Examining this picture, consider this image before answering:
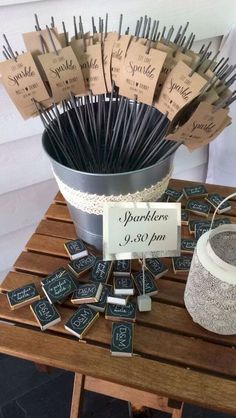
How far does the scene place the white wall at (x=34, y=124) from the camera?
726 millimetres

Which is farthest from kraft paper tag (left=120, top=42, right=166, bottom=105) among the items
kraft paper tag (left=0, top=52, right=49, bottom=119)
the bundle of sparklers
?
kraft paper tag (left=0, top=52, right=49, bottom=119)

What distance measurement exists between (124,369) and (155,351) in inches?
1.9

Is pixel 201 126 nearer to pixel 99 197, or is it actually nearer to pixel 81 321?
pixel 99 197

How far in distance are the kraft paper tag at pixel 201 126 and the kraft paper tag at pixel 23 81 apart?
0.18m

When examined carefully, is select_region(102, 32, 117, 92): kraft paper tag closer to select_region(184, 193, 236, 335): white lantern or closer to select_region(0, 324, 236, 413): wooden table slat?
select_region(184, 193, 236, 335): white lantern

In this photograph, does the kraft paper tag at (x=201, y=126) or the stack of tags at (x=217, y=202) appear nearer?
the kraft paper tag at (x=201, y=126)

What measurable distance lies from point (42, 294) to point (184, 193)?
338mm

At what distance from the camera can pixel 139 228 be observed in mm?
555

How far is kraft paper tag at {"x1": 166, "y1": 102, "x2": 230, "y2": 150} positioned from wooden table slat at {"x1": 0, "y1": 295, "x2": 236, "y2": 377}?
0.26 metres

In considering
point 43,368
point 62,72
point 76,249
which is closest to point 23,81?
point 62,72

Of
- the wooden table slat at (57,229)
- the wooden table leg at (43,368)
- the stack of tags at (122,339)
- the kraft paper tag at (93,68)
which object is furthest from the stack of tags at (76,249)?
the wooden table leg at (43,368)

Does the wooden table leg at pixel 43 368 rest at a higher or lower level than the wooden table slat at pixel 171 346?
lower

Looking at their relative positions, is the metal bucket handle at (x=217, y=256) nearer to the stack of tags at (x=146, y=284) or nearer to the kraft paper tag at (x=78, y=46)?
the stack of tags at (x=146, y=284)

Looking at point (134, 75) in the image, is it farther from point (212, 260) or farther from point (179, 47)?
point (212, 260)
